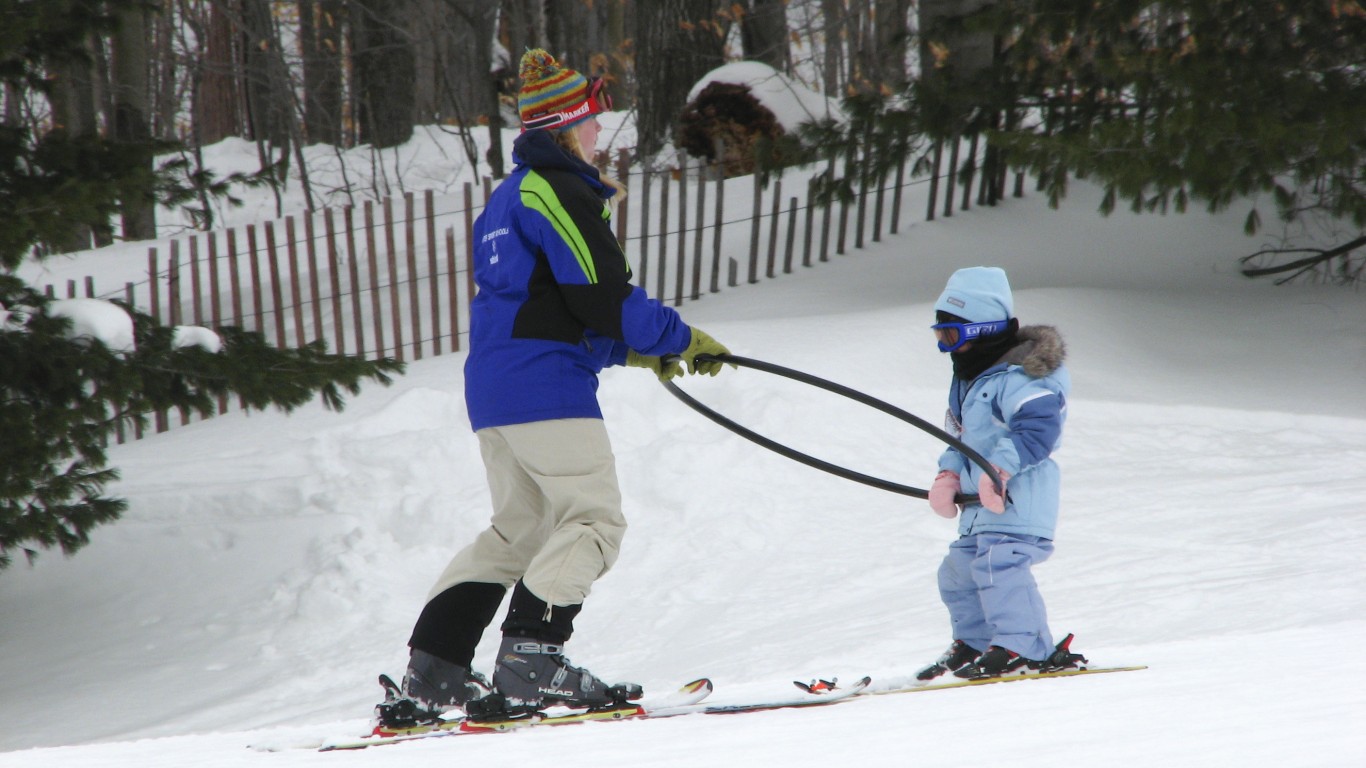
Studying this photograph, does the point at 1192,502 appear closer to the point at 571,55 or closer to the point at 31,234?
the point at 31,234

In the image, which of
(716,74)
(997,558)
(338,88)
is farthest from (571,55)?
(997,558)

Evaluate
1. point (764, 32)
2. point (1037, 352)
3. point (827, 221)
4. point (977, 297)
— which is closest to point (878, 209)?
point (827, 221)

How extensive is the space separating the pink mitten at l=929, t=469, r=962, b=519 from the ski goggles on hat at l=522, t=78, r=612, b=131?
1554 millimetres

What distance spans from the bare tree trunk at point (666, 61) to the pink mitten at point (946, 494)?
10295mm

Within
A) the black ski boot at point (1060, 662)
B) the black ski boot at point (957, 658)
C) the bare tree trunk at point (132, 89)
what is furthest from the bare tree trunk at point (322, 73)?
the black ski boot at point (1060, 662)

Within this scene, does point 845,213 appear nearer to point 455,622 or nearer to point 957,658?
point 957,658

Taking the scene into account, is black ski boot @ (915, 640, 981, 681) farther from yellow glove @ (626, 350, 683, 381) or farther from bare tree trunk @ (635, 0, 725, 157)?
bare tree trunk @ (635, 0, 725, 157)

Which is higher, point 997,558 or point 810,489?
point 997,558

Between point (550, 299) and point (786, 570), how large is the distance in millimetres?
2989

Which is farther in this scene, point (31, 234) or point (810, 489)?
point (810, 489)

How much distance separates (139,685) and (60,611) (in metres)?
1.19

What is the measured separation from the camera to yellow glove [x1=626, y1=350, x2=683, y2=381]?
336 centimetres

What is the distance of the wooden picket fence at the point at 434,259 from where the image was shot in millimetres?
9453

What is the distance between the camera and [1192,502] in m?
6.11
